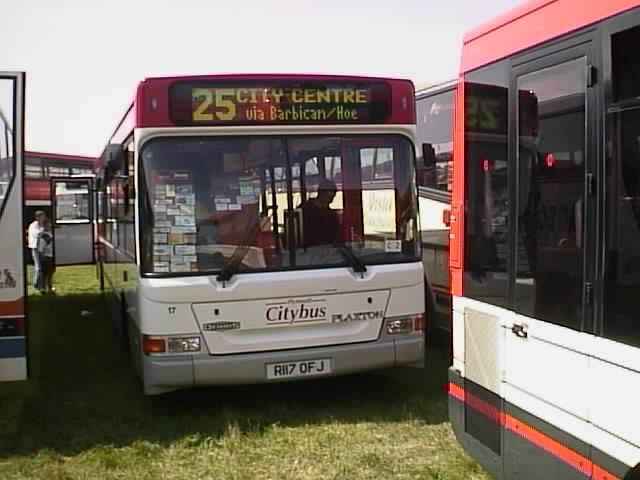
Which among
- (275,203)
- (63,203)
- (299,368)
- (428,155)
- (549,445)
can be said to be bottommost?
(299,368)

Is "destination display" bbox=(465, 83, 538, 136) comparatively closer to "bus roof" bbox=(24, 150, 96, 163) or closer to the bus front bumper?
the bus front bumper

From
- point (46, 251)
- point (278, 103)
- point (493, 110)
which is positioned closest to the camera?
point (493, 110)

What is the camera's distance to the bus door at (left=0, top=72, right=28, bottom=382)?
615cm

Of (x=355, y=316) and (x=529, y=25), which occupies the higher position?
(x=529, y=25)

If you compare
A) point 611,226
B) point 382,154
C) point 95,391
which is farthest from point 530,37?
point 95,391

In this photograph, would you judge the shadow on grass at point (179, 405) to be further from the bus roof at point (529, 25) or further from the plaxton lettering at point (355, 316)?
the bus roof at point (529, 25)

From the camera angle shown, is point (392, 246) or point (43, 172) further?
point (43, 172)

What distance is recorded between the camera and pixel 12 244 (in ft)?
20.3

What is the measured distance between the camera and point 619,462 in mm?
3141

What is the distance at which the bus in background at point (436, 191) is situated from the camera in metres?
8.73

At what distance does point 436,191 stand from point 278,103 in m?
3.00

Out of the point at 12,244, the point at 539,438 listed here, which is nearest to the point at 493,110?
the point at 539,438

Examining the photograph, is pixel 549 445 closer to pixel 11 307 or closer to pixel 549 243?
pixel 549 243

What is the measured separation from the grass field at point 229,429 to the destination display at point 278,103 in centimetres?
243
